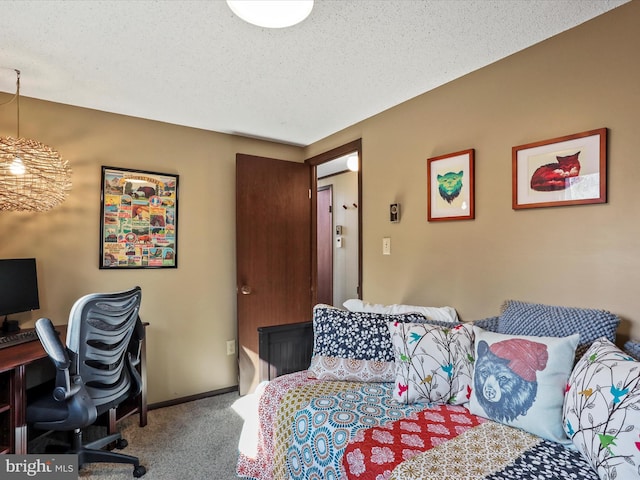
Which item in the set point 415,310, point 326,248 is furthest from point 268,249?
point 326,248

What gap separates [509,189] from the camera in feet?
6.31

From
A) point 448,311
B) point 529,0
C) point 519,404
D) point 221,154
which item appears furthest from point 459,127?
point 221,154

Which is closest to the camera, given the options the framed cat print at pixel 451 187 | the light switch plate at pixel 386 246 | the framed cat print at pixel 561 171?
the framed cat print at pixel 561 171

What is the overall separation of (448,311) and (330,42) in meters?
1.66

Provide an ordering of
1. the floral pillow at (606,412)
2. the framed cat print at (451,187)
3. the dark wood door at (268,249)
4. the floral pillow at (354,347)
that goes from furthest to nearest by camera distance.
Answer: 1. the dark wood door at (268,249)
2. the framed cat print at (451,187)
3. the floral pillow at (354,347)
4. the floral pillow at (606,412)

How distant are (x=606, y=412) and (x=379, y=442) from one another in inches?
29.2

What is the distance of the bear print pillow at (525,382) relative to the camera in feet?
4.31

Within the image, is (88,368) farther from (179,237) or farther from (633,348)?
(633,348)

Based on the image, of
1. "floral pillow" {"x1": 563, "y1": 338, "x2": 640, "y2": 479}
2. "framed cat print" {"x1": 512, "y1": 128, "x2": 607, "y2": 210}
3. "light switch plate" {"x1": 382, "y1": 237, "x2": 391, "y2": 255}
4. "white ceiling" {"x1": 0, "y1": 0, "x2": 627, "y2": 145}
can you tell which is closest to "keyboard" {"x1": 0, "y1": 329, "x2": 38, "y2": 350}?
"white ceiling" {"x1": 0, "y1": 0, "x2": 627, "y2": 145}

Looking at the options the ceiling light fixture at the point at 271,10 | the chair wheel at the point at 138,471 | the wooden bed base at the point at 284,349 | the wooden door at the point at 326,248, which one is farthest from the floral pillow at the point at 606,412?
the wooden door at the point at 326,248

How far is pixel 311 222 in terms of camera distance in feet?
11.8

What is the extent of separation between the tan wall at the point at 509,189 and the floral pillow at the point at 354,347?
0.48 metres

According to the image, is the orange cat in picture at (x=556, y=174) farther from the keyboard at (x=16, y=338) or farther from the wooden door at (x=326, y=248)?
the wooden door at (x=326, y=248)

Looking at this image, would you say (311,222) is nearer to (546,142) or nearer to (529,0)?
(546,142)
